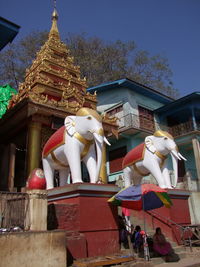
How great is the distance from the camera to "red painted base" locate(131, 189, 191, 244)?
856 centimetres

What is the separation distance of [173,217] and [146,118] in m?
12.5

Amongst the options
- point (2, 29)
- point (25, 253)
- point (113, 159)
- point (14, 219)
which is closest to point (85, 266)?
point (25, 253)

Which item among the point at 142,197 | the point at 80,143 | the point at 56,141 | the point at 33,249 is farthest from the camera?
the point at 56,141

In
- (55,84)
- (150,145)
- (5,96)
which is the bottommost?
(150,145)

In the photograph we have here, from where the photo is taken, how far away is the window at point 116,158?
19547mm

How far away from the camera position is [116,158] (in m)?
20.0

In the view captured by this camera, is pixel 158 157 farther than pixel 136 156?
No

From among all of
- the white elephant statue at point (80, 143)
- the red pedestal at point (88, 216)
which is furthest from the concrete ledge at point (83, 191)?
the white elephant statue at point (80, 143)

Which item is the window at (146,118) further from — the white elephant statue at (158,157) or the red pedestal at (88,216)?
the red pedestal at (88,216)

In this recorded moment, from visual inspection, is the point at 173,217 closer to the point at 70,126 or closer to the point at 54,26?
the point at 70,126

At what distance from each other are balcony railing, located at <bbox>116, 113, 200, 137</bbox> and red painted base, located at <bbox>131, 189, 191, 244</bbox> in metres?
9.20

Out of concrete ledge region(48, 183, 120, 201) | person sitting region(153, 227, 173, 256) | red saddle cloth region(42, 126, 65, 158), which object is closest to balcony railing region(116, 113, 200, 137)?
red saddle cloth region(42, 126, 65, 158)

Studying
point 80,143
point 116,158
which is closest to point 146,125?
point 116,158

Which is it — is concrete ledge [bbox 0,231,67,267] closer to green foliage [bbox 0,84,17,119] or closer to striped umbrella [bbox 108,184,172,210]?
striped umbrella [bbox 108,184,172,210]
